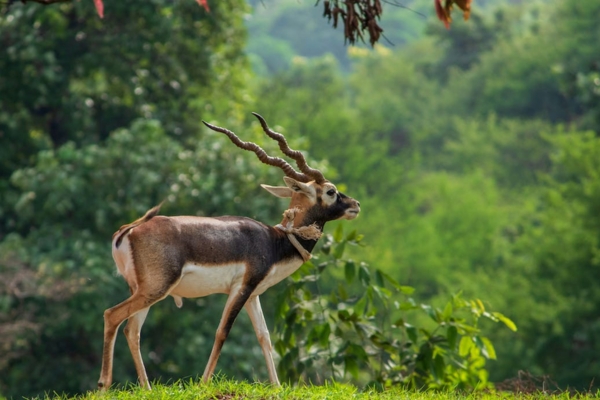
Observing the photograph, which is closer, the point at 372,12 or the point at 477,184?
the point at 372,12

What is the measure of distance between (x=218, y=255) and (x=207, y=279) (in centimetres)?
21

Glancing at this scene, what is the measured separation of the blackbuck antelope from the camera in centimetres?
895

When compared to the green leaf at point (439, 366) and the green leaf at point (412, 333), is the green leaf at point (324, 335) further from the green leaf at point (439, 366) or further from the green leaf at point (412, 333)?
the green leaf at point (439, 366)

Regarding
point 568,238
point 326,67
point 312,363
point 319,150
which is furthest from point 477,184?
point 312,363

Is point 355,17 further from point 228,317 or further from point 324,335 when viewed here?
point 324,335

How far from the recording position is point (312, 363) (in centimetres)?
1227

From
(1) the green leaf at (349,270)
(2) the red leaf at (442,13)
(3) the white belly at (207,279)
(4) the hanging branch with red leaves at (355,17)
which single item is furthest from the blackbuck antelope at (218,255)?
(1) the green leaf at (349,270)

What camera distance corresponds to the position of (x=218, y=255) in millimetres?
9180

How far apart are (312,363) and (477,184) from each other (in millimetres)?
49950

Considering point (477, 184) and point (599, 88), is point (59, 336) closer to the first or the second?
point (599, 88)

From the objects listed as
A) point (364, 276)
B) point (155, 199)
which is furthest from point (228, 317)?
point (155, 199)

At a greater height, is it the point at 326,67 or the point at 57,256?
the point at 57,256

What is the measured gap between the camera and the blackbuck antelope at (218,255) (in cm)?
895

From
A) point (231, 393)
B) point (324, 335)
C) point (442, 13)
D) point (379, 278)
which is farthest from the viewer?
point (379, 278)
